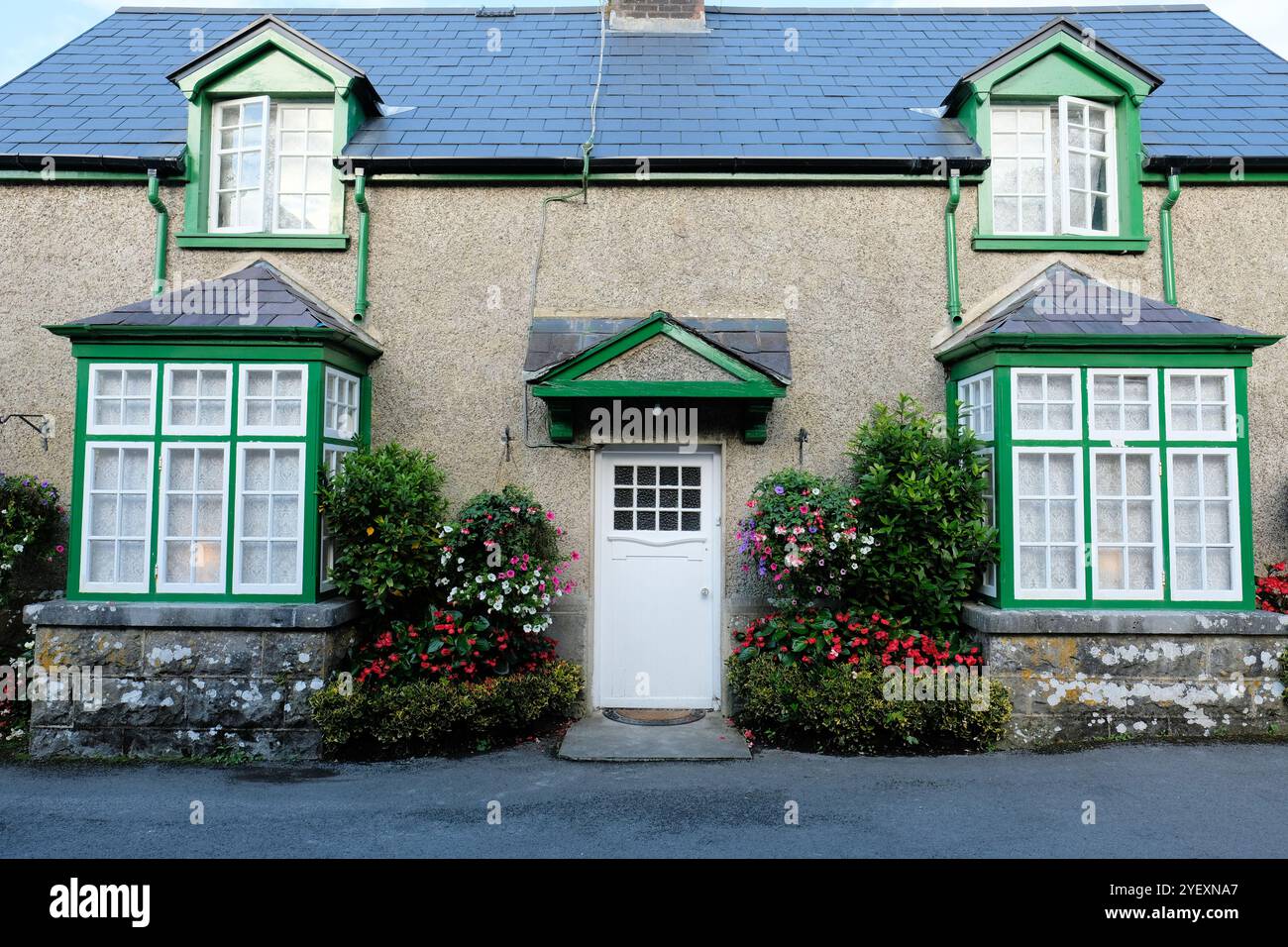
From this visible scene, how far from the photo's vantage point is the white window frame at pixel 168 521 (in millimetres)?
6348

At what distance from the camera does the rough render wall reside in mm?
7383

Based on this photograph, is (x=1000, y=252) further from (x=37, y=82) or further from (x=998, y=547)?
(x=37, y=82)

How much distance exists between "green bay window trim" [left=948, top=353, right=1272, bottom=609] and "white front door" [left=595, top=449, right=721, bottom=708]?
248cm

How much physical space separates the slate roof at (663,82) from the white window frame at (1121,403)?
100 inches

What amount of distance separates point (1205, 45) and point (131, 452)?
12465 mm

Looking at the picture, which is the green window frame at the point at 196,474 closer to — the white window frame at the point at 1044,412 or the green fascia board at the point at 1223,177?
the white window frame at the point at 1044,412

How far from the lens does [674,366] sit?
683cm

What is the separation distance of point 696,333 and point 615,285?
3.79 ft

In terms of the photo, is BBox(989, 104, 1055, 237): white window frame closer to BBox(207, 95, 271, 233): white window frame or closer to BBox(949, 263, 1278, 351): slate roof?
BBox(949, 263, 1278, 351): slate roof

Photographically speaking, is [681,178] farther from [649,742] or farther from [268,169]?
[649,742]

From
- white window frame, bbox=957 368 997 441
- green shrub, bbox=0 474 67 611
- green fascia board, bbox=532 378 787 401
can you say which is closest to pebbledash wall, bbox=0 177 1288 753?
white window frame, bbox=957 368 997 441

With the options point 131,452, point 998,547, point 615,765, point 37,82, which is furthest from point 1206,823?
point 37,82

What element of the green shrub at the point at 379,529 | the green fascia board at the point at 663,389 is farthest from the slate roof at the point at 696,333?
the green shrub at the point at 379,529

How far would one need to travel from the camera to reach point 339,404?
6.94 metres
